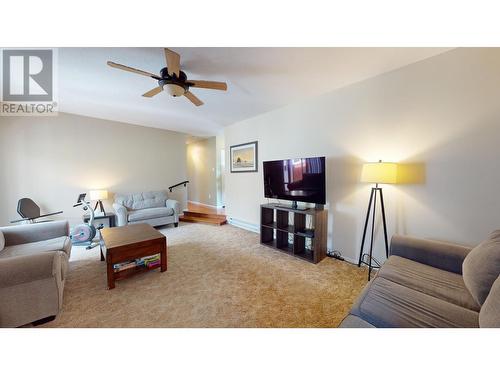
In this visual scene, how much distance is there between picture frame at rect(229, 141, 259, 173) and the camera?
3754mm

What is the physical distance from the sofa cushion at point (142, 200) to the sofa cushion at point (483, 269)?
16.0 ft

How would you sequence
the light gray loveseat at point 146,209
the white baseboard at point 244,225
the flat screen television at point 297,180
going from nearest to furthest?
the flat screen television at point 297,180
the light gray loveseat at point 146,209
the white baseboard at point 244,225

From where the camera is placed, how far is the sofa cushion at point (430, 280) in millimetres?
1098

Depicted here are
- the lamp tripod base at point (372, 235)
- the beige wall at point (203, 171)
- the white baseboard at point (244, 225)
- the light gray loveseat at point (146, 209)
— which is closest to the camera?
the lamp tripod base at point (372, 235)

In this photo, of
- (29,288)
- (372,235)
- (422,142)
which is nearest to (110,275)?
(29,288)

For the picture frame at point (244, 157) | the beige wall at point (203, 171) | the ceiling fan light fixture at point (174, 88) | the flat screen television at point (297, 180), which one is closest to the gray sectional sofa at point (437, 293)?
the flat screen television at point (297, 180)

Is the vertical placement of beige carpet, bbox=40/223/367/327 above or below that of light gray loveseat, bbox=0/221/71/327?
below

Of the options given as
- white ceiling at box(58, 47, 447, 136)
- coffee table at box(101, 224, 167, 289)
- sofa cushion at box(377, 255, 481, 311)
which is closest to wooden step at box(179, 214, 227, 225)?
coffee table at box(101, 224, 167, 289)

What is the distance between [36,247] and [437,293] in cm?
371

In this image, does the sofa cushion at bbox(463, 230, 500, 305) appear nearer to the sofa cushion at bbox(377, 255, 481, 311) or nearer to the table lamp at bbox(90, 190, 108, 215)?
the sofa cushion at bbox(377, 255, 481, 311)

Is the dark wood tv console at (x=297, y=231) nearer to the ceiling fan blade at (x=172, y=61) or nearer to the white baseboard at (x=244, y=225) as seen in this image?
the white baseboard at (x=244, y=225)

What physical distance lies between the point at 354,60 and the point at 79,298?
11.9ft

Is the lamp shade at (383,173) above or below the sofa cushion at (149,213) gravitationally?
above
